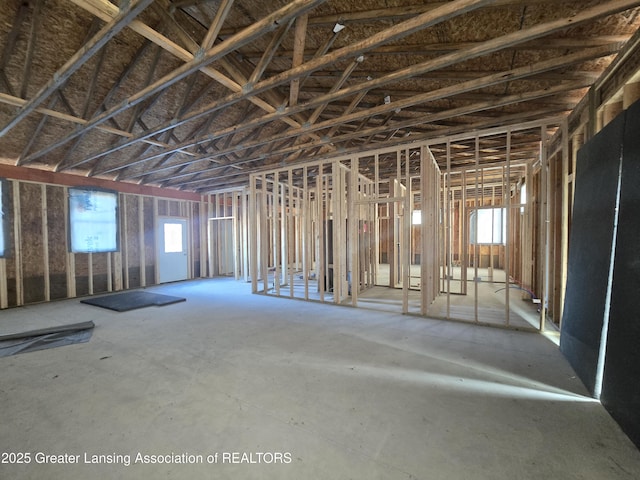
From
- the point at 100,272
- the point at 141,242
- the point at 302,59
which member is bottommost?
the point at 100,272

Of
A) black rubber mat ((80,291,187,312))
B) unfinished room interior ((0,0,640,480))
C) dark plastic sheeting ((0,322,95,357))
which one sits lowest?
black rubber mat ((80,291,187,312))

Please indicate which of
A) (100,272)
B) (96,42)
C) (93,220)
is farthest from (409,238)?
(100,272)

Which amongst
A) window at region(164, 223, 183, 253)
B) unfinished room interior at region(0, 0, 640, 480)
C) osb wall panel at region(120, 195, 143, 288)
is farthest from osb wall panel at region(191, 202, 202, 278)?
unfinished room interior at region(0, 0, 640, 480)

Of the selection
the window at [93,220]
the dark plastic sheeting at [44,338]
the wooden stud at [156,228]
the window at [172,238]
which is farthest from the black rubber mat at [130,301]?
the window at [172,238]

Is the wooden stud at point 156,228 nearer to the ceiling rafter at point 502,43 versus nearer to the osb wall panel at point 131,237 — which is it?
the osb wall panel at point 131,237

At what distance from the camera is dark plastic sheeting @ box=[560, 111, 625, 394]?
96.1 inches

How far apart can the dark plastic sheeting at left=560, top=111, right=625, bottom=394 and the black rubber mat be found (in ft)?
22.3

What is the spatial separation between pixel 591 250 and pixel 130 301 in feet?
26.1

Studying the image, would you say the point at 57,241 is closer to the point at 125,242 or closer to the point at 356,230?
the point at 125,242

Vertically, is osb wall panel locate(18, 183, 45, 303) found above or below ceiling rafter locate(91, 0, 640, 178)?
below

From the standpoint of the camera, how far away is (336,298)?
18.7 ft

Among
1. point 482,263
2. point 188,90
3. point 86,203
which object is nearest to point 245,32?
point 188,90

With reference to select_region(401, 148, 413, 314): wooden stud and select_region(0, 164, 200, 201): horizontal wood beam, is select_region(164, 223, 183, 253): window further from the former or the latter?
select_region(401, 148, 413, 314): wooden stud

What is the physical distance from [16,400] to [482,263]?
14368 millimetres
